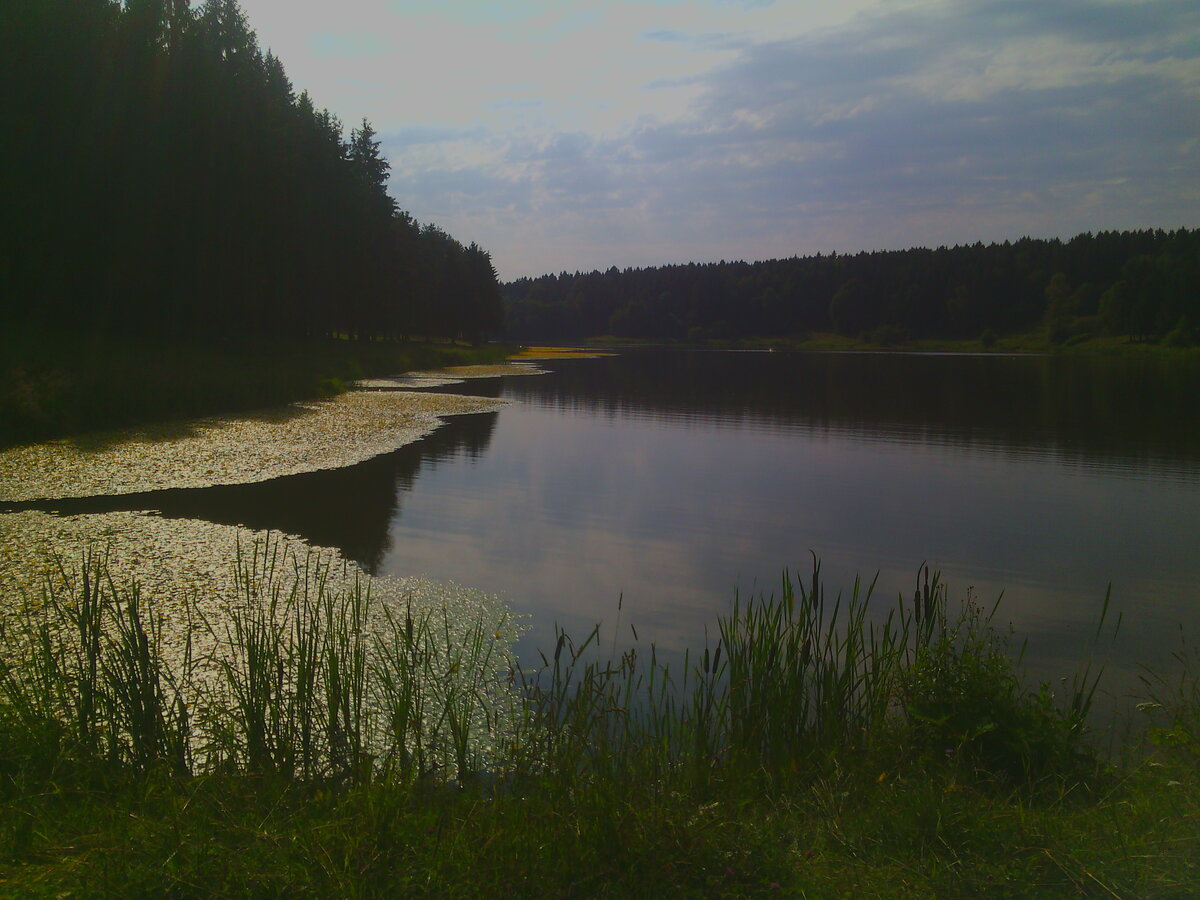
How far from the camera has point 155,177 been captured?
92.4 feet

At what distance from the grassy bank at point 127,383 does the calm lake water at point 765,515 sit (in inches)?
238

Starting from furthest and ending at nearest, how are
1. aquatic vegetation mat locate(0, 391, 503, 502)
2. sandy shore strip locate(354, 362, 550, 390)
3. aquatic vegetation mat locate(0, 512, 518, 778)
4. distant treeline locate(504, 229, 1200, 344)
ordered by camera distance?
distant treeline locate(504, 229, 1200, 344)
sandy shore strip locate(354, 362, 550, 390)
aquatic vegetation mat locate(0, 391, 503, 502)
aquatic vegetation mat locate(0, 512, 518, 778)

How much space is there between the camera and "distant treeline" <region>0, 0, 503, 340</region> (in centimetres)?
2498

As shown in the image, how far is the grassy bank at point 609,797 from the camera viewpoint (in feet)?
10.6

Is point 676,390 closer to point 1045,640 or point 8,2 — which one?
point 8,2

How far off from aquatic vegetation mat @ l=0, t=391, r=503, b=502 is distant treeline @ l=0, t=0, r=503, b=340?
9131 mm

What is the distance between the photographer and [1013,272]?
120 meters

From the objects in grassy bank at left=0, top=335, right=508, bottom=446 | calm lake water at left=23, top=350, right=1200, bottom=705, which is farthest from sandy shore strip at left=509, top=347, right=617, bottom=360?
calm lake water at left=23, top=350, right=1200, bottom=705

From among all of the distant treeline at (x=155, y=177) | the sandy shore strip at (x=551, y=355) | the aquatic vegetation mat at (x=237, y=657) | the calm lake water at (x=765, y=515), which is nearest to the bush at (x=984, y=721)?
the calm lake water at (x=765, y=515)

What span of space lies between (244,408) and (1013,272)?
121015mm

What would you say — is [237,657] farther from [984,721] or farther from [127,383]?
[127,383]

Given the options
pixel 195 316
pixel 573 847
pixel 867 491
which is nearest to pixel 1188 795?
pixel 573 847

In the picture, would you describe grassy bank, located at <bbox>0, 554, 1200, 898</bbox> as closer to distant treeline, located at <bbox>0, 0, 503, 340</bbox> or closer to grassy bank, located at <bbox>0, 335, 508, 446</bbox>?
grassy bank, located at <bbox>0, 335, 508, 446</bbox>

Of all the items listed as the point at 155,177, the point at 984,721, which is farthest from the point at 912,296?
the point at 984,721
